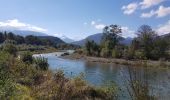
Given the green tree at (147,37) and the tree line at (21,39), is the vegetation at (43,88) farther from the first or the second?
the tree line at (21,39)

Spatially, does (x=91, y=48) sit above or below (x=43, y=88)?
above

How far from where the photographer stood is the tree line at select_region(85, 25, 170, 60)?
247ft

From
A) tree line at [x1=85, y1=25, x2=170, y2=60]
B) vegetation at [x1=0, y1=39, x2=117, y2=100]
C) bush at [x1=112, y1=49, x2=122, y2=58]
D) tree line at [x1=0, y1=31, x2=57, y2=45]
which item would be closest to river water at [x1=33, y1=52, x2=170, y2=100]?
vegetation at [x1=0, y1=39, x2=117, y2=100]

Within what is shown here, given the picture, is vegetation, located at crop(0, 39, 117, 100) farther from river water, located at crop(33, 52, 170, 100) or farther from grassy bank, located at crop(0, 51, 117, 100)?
river water, located at crop(33, 52, 170, 100)

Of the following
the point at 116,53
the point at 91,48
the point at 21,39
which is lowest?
the point at 116,53

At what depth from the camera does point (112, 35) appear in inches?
3620

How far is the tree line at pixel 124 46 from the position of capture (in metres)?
75.2

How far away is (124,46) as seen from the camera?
87.0 metres

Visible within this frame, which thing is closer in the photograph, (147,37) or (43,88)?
(43,88)

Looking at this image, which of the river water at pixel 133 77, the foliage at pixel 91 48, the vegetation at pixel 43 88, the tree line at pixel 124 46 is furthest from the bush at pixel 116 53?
the vegetation at pixel 43 88

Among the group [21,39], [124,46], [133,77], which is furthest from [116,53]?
[21,39]

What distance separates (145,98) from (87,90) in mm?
10410

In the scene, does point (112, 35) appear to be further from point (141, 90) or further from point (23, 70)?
point (141, 90)

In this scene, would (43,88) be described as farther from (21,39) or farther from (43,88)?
(21,39)
